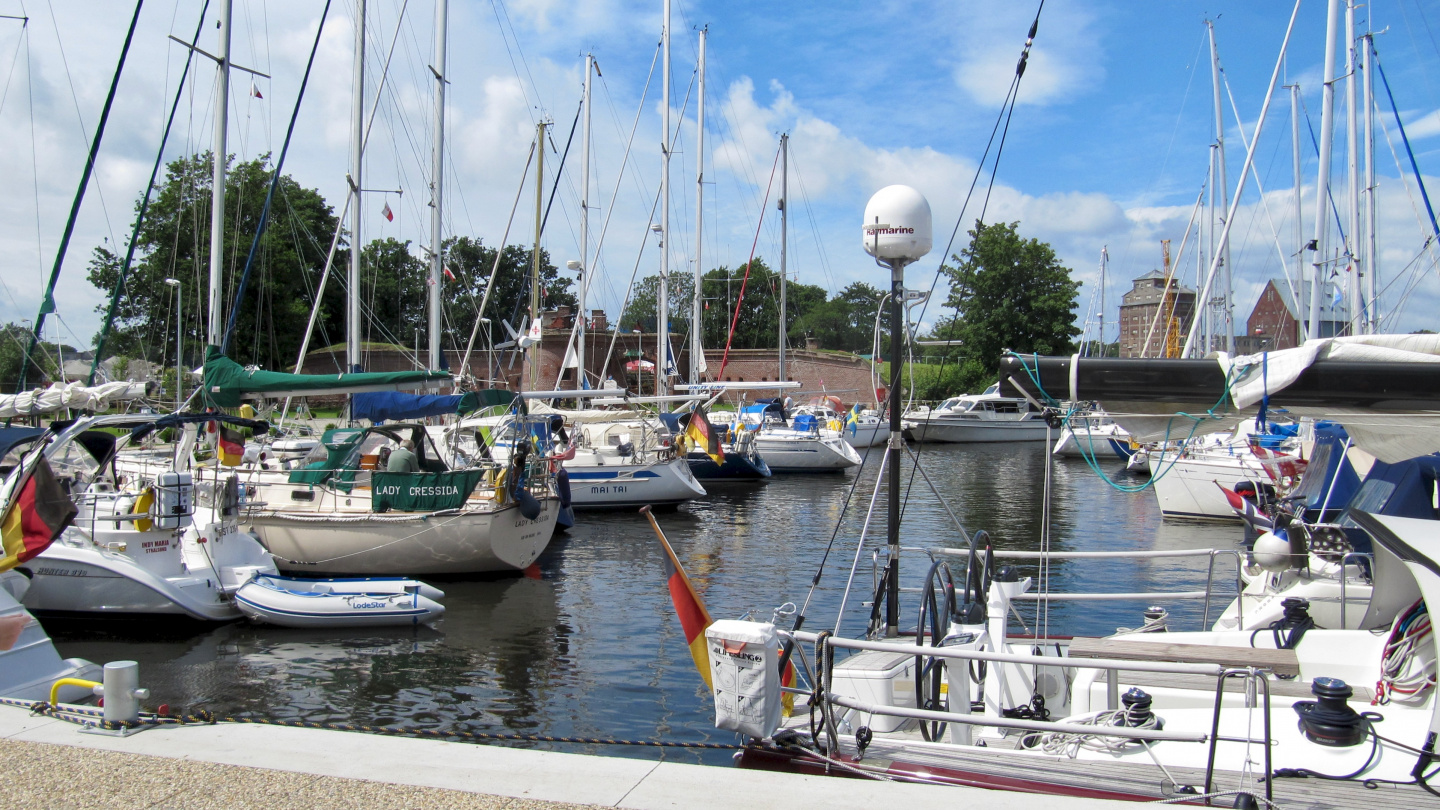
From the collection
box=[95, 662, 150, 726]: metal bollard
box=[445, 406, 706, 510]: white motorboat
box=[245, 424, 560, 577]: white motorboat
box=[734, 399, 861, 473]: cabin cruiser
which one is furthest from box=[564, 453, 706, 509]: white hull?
box=[95, 662, 150, 726]: metal bollard

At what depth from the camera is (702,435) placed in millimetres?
29312

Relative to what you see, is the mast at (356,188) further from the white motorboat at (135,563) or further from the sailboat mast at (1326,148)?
the sailboat mast at (1326,148)

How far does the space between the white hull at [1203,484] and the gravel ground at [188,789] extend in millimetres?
23721

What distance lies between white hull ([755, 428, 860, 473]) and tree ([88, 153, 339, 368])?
28.6m

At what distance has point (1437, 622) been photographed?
5160 millimetres

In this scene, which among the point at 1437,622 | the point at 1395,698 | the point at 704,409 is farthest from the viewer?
the point at 704,409

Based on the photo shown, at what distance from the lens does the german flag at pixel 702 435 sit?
29.3 m

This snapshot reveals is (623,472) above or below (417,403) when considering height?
below

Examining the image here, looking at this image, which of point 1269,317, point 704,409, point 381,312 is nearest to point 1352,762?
point 704,409

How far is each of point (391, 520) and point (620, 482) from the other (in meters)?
9.82

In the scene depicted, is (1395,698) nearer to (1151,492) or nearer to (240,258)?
(1151,492)

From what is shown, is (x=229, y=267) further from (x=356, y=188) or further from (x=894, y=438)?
(x=894, y=438)

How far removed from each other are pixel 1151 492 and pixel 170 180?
55.2 metres

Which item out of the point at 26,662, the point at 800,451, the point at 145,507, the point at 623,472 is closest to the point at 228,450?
the point at 145,507
